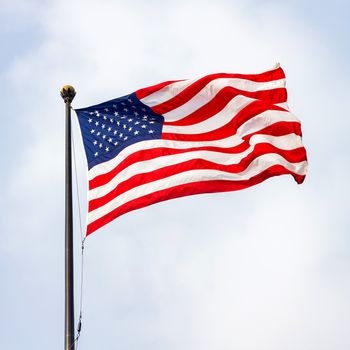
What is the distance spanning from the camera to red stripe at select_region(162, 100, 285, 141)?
20.5 meters

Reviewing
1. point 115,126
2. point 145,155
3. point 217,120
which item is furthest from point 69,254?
→ point 217,120

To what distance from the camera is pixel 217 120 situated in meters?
21.0

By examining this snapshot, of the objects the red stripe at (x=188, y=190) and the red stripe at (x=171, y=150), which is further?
the red stripe at (x=171, y=150)

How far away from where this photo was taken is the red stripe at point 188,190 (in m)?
18.2

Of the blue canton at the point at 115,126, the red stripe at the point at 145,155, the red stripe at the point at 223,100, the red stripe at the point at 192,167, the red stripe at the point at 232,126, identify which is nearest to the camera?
the red stripe at the point at 192,167

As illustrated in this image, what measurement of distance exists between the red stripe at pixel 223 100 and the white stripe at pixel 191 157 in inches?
42.9

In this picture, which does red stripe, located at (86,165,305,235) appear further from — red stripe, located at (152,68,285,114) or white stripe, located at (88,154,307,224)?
red stripe, located at (152,68,285,114)

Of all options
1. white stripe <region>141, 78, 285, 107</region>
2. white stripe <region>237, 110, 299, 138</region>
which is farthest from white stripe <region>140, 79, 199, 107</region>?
white stripe <region>237, 110, 299, 138</region>

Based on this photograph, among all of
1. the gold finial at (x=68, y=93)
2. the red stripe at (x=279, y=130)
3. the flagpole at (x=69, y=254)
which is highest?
the gold finial at (x=68, y=93)

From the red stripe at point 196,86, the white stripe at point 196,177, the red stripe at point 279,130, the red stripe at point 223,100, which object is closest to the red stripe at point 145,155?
the red stripe at point 279,130

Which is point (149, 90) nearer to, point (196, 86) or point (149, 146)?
point (196, 86)

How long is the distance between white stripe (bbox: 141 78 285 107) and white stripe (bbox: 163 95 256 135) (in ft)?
1.21

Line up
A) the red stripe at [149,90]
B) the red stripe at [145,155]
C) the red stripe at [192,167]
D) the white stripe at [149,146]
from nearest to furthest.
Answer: the red stripe at [192,167]
the red stripe at [145,155]
the white stripe at [149,146]
the red stripe at [149,90]

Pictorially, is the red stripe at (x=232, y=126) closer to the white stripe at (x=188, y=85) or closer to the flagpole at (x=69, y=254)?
the white stripe at (x=188, y=85)
